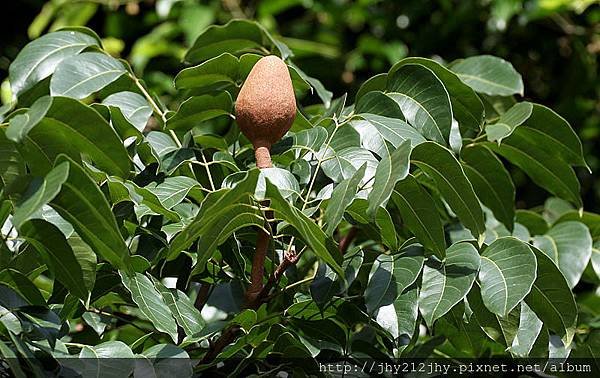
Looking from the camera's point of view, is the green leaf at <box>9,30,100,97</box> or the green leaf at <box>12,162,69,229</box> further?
the green leaf at <box>9,30,100,97</box>

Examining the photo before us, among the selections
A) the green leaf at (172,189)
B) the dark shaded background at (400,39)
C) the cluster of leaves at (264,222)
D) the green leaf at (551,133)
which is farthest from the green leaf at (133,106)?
the dark shaded background at (400,39)

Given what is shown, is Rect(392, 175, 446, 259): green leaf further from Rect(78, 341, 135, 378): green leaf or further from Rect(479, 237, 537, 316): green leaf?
Rect(78, 341, 135, 378): green leaf

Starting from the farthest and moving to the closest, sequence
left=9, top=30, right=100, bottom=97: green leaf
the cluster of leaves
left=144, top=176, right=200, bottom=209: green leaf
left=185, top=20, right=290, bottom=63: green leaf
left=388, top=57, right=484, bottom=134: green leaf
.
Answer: left=185, top=20, right=290, bottom=63: green leaf < left=9, top=30, right=100, bottom=97: green leaf < left=388, top=57, right=484, bottom=134: green leaf < left=144, top=176, right=200, bottom=209: green leaf < the cluster of leaves

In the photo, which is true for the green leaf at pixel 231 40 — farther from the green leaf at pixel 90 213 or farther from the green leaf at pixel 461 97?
the green leaf at pixel 90 213

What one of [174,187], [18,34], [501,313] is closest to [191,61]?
[174,187]

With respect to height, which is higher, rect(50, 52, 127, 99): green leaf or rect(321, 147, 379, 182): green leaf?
rect(50, 52, 127, 99): green leaf

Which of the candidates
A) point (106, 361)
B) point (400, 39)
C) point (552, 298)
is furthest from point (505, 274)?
point (400, 39)

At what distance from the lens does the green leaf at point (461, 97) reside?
97cm

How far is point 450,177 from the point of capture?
84 centimetres

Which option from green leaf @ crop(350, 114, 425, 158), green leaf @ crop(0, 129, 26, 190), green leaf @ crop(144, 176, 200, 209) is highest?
green leaf @ crop(0, 129, 26, 190)

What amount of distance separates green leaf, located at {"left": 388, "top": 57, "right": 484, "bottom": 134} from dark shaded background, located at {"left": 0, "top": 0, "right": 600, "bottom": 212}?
1.58 m

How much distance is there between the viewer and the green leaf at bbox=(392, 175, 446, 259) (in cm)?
84

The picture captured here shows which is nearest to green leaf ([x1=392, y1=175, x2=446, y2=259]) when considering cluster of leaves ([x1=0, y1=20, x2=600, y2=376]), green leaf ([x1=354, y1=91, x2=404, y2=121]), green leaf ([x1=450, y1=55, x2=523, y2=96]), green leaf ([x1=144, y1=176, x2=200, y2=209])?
cluster of leaves ([x1=0, y1=20, x2=600, y2=376])

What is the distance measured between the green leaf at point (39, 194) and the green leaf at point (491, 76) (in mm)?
694
